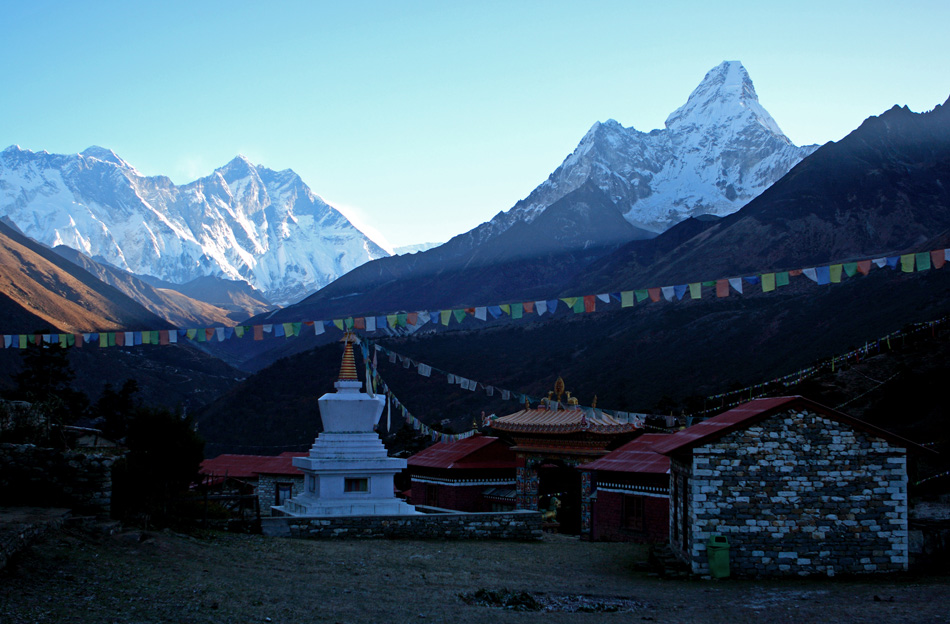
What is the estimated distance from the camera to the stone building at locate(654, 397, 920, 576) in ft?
42.0

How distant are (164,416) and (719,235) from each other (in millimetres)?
90288

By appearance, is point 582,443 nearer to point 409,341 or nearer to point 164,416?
point 164,416

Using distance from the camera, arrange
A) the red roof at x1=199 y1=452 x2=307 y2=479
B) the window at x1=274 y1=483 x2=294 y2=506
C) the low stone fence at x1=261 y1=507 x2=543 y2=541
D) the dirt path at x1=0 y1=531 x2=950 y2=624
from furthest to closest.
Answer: the red roof at x1=199 y1=452 x2=307 y2=479, the window at x1=274 y1=483 x2=294 y2=506, the low stone fence at x1=261 y1=507 x2=543 y2=541, the dirt path at x1=0 y1=531 x2=950 y2=624

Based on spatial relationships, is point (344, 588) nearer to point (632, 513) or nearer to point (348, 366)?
point (348, 366)

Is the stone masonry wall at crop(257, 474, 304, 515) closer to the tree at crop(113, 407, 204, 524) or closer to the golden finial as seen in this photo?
the tree at crop(113, 407, 204, 524)

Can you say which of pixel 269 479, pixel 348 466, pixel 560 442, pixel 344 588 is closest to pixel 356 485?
pixel 348 466

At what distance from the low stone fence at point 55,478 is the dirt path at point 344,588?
0.96 metres

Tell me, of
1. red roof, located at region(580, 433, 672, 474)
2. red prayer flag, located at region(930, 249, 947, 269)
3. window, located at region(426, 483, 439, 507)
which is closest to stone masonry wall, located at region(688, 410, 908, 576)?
red roof, located at region(580, 433, 672, 474)

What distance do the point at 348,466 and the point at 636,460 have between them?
22.9 feet

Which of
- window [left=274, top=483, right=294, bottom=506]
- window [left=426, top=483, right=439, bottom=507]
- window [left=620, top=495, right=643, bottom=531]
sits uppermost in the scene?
window [left=620, top=495, right=643, bottom=531]

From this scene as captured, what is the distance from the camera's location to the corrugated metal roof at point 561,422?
22844mm

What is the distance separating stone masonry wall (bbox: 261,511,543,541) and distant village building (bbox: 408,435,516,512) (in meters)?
6.71

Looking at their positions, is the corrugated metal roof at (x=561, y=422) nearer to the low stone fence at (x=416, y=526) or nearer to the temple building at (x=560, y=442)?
the temple building at (x=560, y=442)

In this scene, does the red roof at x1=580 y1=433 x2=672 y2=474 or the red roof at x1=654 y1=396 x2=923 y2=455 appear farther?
the red roof at x1=580 y1=433 x2=672 y2=474
